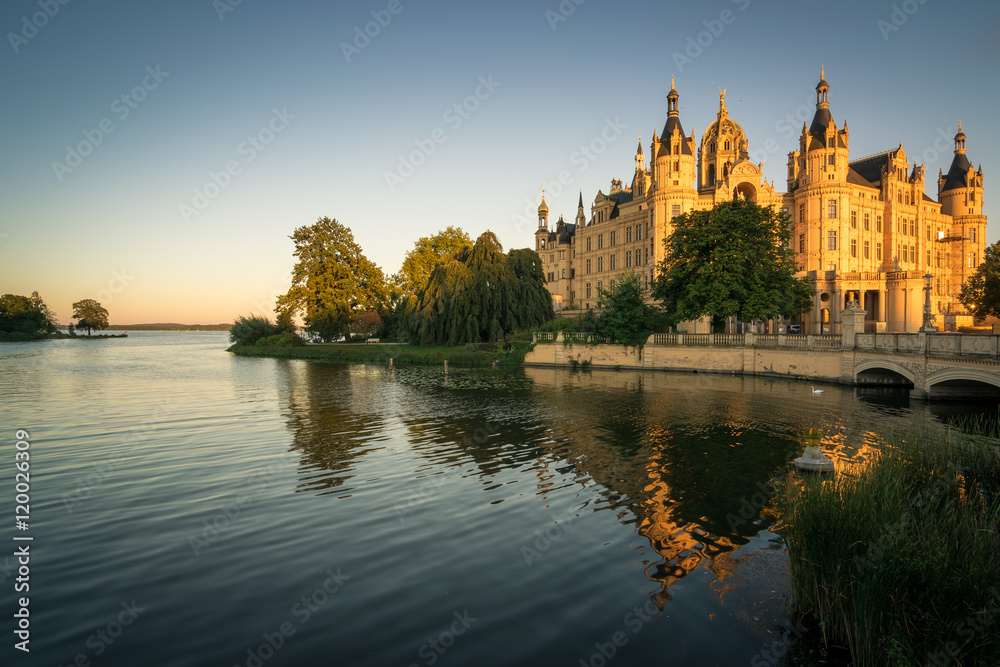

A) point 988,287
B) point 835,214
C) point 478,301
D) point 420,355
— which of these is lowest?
point 420,355

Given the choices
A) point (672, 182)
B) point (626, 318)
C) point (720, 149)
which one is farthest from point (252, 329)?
point (720, 149)

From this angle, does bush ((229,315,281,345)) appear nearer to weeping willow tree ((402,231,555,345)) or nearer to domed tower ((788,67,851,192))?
weeping willow tree ((402,231,555,345))

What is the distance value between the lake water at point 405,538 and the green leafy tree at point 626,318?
863 inches

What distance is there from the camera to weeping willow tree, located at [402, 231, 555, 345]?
48906mm

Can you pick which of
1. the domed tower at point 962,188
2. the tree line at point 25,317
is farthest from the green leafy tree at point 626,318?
the tree line at point 25,317

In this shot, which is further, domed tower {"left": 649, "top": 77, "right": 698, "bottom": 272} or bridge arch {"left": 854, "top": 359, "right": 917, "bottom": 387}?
domed tower {"left": 649, "top": 77, "right": 698, "bottom": 272}

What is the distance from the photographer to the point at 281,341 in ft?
220

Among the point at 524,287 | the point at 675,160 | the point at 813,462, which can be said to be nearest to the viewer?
the point at 813,462

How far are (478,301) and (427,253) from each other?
24791 millimetres

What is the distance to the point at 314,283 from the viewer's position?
65.7 meters

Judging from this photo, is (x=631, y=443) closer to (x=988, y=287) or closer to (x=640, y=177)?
(x=988, y=287)

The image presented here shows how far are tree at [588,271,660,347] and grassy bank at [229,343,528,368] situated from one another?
7801 millimetres

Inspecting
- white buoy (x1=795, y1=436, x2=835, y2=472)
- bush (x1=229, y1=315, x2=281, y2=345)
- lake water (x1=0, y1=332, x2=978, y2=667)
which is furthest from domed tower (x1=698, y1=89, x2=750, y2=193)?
bush (x1=229, y1=315, x2=281, y2=345)

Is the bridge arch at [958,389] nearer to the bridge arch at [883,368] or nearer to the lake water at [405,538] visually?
the bridge arch at [883,368]
